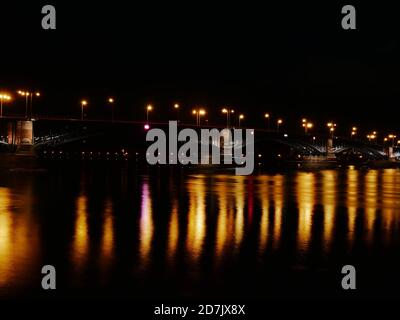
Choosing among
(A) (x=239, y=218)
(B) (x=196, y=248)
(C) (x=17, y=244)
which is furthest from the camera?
(A) (x=239, y=218)

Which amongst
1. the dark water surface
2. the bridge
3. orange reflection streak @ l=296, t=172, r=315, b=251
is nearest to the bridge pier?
the bridge

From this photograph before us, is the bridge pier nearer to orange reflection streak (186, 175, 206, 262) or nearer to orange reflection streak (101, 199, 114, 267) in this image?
orange reflection streak (186, 175, 206, 262)

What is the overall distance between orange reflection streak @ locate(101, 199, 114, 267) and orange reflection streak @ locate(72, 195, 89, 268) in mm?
310

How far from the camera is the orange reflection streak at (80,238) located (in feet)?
31.6

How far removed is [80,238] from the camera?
11570mm

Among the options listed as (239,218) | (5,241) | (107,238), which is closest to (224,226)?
(239,218)

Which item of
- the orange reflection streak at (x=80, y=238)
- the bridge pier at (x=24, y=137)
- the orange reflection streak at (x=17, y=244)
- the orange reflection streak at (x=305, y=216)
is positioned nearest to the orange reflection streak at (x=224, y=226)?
the orange reflection streak at (x=305, y=216)

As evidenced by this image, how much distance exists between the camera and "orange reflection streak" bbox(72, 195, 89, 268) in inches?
379

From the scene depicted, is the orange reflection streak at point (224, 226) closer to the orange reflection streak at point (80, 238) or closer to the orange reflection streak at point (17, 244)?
the orange reflection streak at point (80, 238)

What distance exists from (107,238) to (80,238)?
0.54m

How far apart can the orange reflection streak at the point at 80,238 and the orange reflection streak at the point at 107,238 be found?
0.31 m

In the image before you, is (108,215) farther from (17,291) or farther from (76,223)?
(17,291)

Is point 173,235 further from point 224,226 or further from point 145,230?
point 224,226
